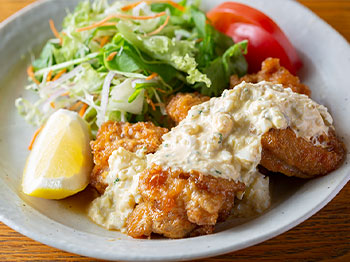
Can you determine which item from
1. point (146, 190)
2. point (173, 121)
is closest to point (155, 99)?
point (173, 121)

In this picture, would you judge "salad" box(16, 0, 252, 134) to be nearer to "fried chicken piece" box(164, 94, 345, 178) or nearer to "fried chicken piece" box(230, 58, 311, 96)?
"fried chicken piece" box(230, 58, 311, 96)

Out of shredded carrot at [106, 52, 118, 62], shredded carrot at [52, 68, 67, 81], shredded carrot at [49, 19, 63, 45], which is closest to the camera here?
shredded carrot at [106, 52, 118, 62]

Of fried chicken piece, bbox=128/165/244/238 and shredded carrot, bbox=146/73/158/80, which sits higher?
shredded carrot, bbox=146/73/158/80

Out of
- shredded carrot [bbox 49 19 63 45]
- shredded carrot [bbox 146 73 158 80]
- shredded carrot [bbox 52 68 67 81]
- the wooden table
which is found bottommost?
the wooden table

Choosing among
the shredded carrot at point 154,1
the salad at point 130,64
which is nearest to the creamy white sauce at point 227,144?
the salad at point 130,64

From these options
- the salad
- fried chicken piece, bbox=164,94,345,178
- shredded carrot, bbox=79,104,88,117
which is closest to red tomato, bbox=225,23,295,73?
the salad

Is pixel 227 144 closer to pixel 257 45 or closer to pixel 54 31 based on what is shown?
pixel 257 45
